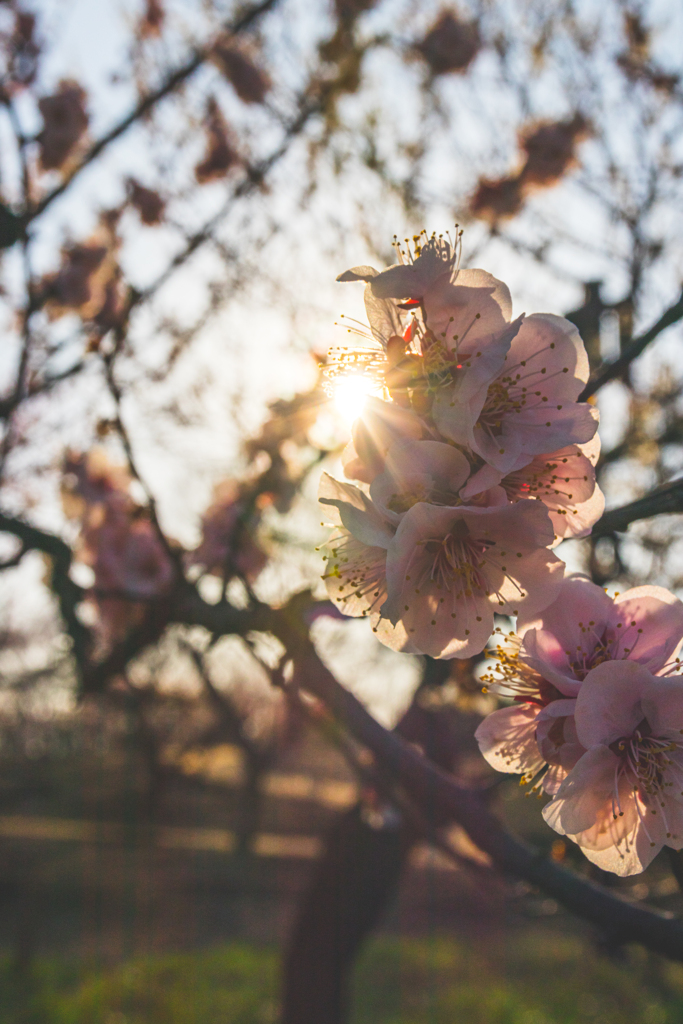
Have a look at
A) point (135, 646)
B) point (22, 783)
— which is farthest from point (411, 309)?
point (22, 783)

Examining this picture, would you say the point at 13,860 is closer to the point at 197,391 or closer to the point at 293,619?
the point at 197,391

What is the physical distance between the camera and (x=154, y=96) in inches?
142

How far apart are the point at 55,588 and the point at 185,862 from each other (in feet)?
44.6

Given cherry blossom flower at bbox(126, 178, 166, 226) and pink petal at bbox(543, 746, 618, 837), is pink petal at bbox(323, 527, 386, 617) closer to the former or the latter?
pink petal at bbox(543, 746, 618, 837)

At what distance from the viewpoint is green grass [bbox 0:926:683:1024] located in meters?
6.61

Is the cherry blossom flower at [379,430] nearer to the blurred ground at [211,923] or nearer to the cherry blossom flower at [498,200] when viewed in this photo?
the blurred ground at [211,923]

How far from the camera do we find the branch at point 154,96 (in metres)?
3.59

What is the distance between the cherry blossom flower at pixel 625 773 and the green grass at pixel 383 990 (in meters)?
6.08

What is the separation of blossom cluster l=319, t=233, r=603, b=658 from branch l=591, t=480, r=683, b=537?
7cm

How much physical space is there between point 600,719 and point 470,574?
0.26 m

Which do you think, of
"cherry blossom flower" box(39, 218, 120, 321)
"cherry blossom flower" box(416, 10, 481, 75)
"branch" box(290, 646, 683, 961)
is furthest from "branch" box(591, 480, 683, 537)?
"cherry blossom flower" box(416, 10, 481, 75)

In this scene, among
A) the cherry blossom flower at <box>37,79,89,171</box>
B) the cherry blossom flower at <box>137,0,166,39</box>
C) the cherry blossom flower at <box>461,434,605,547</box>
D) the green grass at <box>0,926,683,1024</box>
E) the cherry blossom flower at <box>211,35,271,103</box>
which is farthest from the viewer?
the green grass at <box>0,926,683,1024</box>

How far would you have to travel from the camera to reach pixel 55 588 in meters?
2.12

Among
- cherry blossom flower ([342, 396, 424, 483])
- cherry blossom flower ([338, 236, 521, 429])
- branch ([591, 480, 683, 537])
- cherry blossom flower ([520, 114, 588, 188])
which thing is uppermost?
cherry blossom flower ([520, 114, 588, 188])
